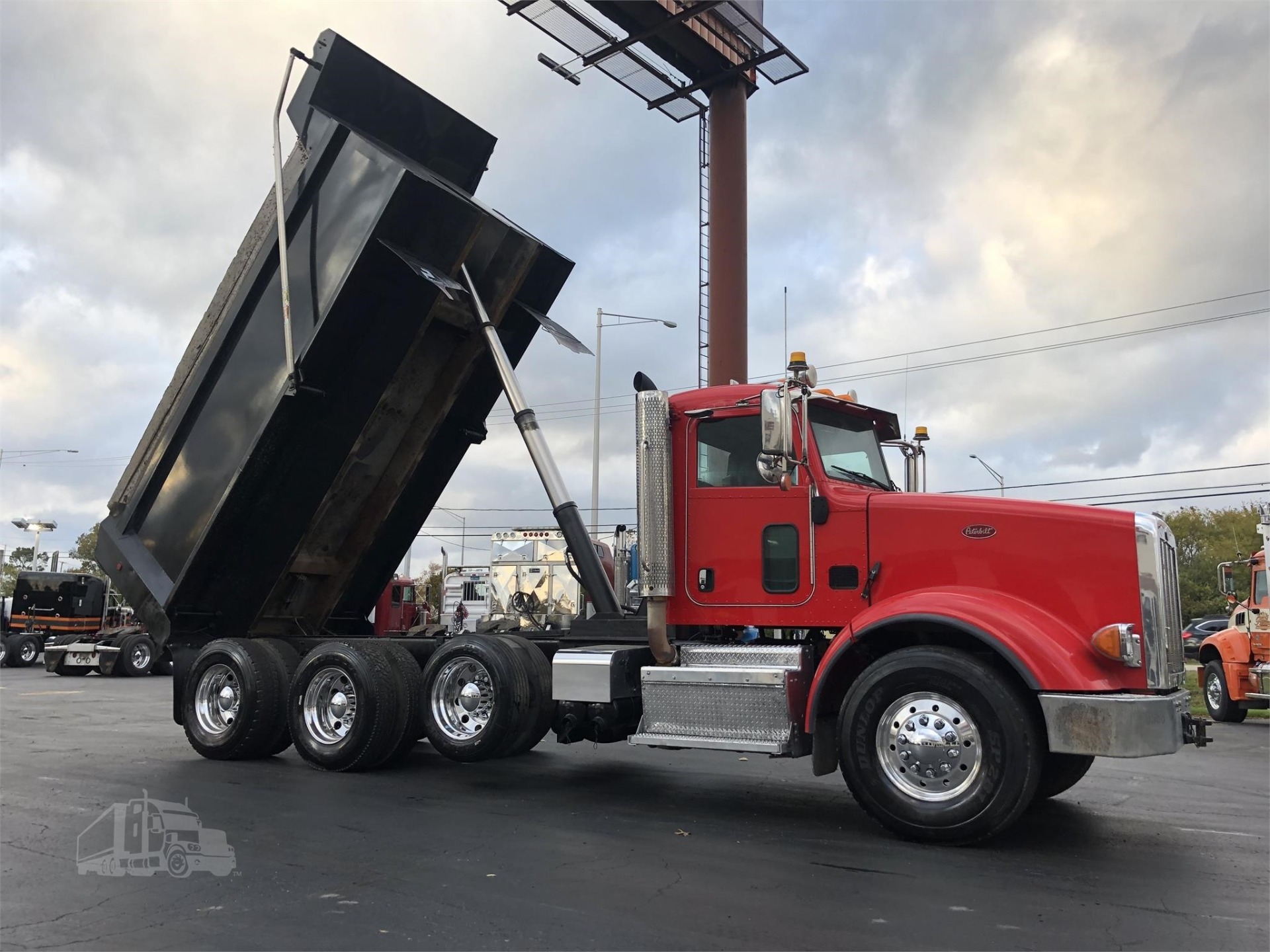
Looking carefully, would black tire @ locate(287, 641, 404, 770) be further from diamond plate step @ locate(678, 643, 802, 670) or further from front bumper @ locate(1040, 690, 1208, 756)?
front bumper @ locate(1040, 690, 1208, 756)

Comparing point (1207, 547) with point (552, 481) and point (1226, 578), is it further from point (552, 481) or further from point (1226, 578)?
point (552, 481)

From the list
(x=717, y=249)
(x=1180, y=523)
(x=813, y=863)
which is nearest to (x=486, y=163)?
(x=813, y=863)

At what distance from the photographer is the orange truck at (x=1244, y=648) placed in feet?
44.4

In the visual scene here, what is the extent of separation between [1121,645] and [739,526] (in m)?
2.40

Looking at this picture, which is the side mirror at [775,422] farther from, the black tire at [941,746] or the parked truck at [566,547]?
the black tire at [941,746]

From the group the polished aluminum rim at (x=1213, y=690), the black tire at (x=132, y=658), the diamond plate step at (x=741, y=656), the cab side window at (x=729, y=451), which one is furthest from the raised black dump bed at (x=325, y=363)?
the black tire at (x=132, y=658)

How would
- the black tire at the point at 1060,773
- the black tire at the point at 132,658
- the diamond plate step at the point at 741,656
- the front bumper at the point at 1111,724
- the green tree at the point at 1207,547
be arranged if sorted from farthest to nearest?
1. the green tree at the point at 1207,547
2. the black tire at the point at 132,658
3. the black tire at the point at 1060,773
4. the diamond plate step at the point at 741,656
5. the front bumper at the point at 1111,724

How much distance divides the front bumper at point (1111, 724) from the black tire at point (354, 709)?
15.2ft

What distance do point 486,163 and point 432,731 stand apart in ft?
15.5

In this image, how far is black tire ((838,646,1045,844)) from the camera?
16.8 feet

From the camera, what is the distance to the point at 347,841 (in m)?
5.33

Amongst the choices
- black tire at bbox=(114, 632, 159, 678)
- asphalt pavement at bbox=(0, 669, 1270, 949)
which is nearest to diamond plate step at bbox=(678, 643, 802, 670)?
asphalt pavement at bbox=(0, 669, 1270, 949)

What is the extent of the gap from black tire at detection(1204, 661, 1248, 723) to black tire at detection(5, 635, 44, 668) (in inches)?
1144

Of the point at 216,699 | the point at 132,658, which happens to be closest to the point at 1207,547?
the point at 132,658
